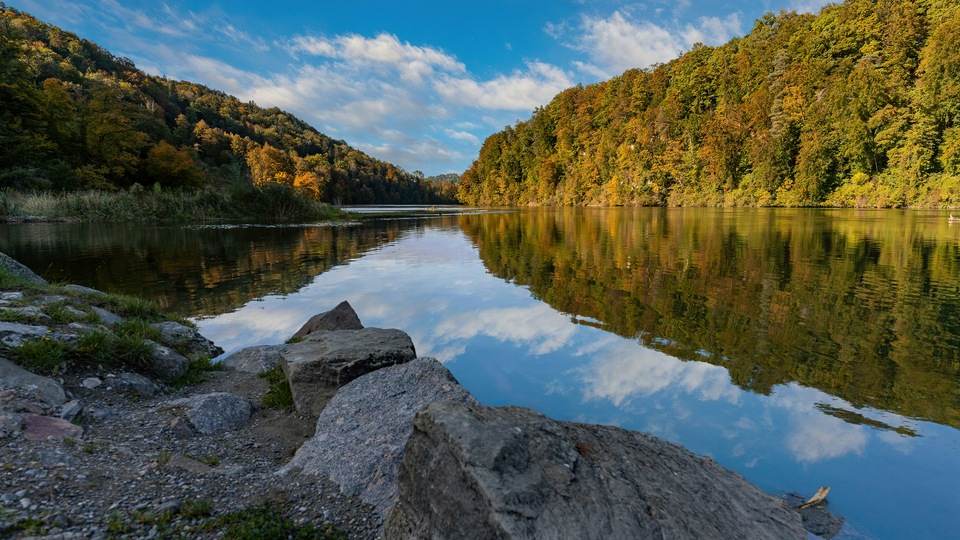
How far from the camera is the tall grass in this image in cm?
3347

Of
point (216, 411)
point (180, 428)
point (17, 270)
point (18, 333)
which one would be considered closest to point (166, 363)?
point (18, 333)

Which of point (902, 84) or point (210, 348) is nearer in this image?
point (210, 348)

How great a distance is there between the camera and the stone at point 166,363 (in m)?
5.66

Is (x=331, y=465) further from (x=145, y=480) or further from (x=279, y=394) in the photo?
(x=279, y=394)

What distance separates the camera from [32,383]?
414 cm

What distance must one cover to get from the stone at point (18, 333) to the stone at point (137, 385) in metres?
0.96

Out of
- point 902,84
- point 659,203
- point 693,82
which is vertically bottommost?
point 659,203

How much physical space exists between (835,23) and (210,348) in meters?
87.0

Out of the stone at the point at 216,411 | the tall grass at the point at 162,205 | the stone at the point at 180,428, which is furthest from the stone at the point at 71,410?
the tall grass at the point at 162,205

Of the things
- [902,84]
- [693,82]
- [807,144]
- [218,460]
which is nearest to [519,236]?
[218,460]

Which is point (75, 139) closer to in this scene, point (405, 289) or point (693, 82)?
point (405, 289)

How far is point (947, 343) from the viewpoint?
6941 millimetres

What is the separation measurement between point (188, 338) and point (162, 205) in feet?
125

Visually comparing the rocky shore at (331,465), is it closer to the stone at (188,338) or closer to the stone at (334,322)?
the stone at (188,338)
